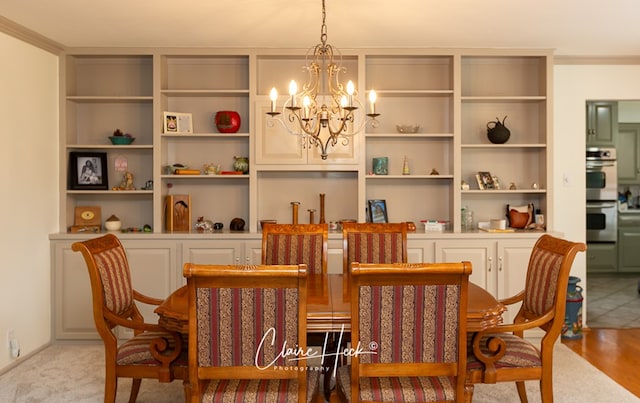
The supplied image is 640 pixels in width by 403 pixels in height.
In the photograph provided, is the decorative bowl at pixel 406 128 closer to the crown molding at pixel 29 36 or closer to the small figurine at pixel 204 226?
the small figurine at pixel 204 226

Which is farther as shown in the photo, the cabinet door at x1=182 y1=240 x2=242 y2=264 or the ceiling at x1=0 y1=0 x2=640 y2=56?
the cabinet door at x1=182 y1=240 x2=242 y2=264

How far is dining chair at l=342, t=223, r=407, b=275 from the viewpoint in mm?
3629

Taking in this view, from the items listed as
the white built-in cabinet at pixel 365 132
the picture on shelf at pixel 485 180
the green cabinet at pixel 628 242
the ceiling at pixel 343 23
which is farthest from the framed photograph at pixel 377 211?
the green cabinet at pixel 628 242

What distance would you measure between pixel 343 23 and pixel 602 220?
201 inches

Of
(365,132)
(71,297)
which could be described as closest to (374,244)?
(365,132)

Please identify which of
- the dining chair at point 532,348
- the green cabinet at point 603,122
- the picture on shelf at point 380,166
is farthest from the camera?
the green cabinet at point 603,122

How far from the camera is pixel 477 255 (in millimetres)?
4480

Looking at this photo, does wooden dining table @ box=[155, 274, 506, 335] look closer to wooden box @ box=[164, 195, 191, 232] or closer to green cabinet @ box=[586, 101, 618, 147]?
wooden box @ box=[164, 195, 191, 232]

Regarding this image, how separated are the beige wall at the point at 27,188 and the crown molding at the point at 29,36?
0.04m

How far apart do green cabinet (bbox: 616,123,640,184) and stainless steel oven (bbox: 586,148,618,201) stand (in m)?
0.58

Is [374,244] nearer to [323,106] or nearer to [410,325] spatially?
[323,106]

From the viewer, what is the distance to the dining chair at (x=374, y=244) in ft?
11.9

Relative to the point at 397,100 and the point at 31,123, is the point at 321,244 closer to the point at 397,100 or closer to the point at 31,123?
the point at 397,100

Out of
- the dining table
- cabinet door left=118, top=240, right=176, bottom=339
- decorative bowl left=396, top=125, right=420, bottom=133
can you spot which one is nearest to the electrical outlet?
cabinet door left=118, top=240, right=176, bottom=339
